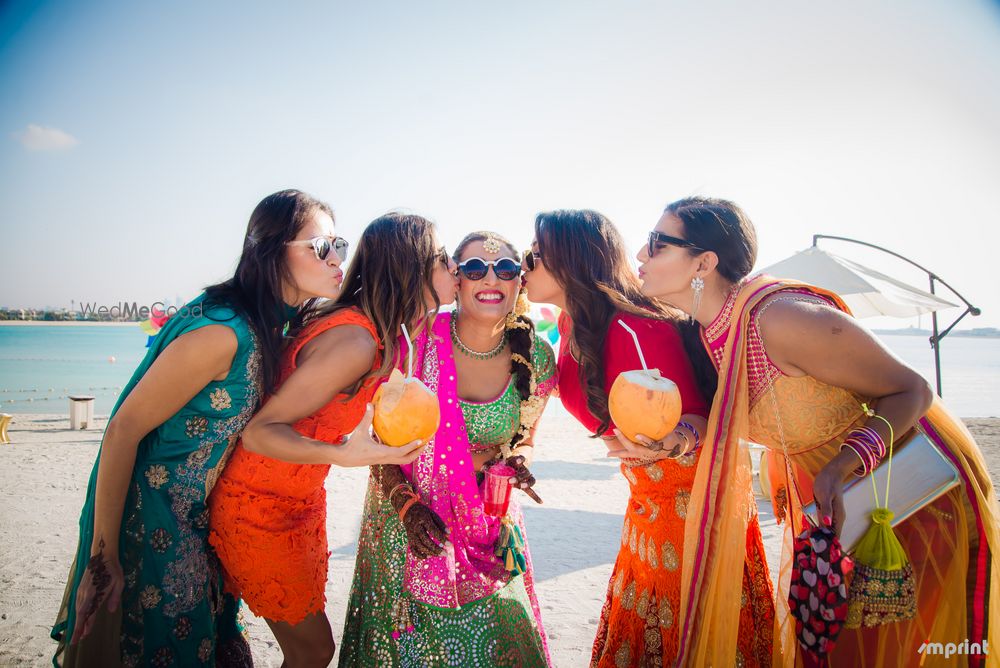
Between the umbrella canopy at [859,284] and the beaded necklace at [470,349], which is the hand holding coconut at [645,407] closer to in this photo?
the beaded necklace at [470,349]

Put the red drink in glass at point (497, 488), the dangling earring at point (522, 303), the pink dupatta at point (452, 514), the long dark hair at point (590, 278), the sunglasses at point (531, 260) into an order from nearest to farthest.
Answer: the pink dupatta at point (452, 514) < the red drink in glass at point (497, 488) < the long dark hair at point (590, 278) < the sunglasses at point (531, 260) < the dangling earring at point (522, 303)

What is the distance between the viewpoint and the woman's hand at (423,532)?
88.7 inches

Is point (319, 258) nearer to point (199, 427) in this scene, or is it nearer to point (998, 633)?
point (199, 427)

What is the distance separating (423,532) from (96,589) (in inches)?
45.7

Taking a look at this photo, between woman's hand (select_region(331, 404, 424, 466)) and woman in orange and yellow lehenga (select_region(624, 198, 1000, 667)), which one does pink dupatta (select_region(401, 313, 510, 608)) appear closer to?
woman's hand (select_region(331, 404, 424, 466))

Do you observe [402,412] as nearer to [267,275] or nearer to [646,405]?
[646,405]

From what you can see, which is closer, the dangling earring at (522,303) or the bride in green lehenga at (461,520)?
the bride in green lehenga at (461,520)

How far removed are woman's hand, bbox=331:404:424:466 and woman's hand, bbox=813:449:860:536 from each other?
1.40m

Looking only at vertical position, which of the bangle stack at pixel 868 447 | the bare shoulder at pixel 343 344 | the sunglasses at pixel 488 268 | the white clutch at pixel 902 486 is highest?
the sunglasses at pixel 488 268

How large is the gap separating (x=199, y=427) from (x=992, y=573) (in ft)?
9.90

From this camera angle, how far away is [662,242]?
7.89 feet

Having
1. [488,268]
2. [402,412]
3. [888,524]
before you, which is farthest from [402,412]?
[888,524]

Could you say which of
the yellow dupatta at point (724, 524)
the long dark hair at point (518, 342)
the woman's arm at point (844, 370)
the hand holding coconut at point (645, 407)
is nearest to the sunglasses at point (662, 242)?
the yellow dupatta at point (724, 524)

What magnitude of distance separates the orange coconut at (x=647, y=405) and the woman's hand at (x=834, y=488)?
0.51 metres
